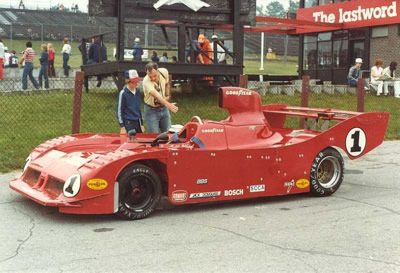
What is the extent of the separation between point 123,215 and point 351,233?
2314 mm

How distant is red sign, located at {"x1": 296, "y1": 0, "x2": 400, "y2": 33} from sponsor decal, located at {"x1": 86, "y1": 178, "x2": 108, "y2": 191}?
22420 millimetres

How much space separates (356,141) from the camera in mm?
8656

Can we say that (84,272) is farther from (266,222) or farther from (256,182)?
(256,182)

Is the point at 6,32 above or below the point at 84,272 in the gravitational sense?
above

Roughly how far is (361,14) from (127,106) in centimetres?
2103

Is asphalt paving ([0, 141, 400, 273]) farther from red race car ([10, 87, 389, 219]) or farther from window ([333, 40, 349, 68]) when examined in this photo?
window ([333, 40, 349, 68])

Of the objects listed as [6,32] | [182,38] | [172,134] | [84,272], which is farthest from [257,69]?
[84,272]

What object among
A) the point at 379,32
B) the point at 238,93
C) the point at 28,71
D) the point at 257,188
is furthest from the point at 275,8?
the point at 257,188

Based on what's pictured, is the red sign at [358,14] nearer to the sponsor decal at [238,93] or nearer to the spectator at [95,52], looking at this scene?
the spectator at [95,52]

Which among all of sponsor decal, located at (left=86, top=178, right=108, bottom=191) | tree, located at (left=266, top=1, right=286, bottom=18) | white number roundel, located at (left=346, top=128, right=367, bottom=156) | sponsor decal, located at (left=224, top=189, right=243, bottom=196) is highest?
tree, located at (left=266, top=1, right=286, bottom=18)

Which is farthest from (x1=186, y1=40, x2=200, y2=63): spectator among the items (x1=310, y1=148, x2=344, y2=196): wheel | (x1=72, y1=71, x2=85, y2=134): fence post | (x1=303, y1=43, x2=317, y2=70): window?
(x1=303, y1=43, x2=317, y2=70): window

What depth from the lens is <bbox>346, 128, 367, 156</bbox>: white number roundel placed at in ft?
28.1

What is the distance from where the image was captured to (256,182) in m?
7.69

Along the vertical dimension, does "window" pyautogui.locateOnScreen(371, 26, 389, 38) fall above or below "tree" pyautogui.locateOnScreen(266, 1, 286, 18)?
below
